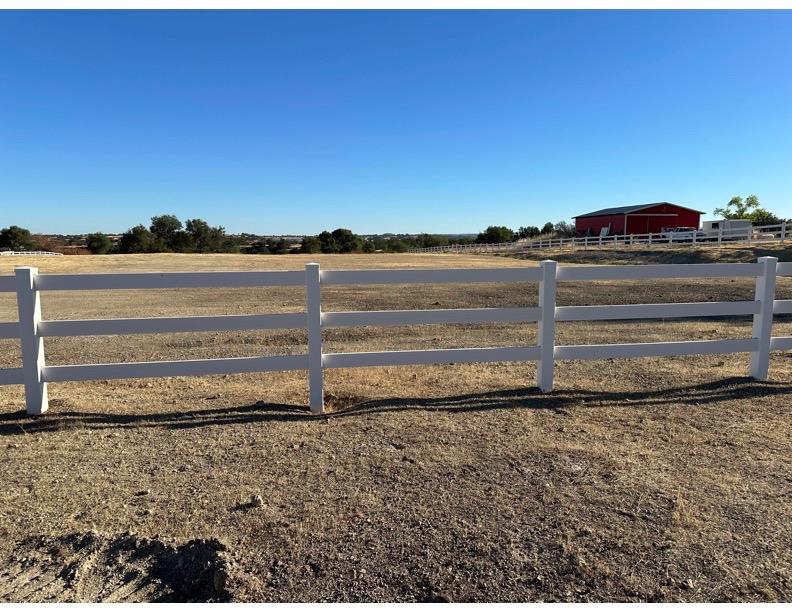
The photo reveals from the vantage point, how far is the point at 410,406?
5629 mm

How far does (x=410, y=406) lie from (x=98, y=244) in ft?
259

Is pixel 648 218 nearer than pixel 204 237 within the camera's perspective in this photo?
Yes

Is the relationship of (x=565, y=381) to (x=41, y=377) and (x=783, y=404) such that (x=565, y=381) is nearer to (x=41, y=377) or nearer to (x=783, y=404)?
(x=783, y=404)

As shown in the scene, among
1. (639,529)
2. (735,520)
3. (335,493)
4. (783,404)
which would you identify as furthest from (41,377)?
(783,404)

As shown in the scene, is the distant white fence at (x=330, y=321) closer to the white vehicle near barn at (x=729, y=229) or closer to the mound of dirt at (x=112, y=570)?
the mound of dirt at (x=112, y=570)

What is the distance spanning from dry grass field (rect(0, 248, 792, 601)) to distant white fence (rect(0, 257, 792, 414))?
419 mm

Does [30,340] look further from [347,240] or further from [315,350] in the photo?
[347,240]

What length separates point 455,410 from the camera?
5523 millimetres

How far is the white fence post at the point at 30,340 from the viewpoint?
5.09 meters

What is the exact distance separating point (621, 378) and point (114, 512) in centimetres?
560

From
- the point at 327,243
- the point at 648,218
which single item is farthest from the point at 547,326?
the point at 327,243

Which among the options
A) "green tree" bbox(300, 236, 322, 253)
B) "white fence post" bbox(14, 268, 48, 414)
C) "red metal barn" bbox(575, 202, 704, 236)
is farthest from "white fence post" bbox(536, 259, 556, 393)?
"green tree" bbox(300, 236, 322, 253)

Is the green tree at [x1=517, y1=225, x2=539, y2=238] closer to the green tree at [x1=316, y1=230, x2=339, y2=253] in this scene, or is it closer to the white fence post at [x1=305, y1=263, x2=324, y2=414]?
the green tree at [x1=316, y1=230, x2=339, y2=253]

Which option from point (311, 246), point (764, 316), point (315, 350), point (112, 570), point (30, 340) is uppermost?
point (311, 246)
